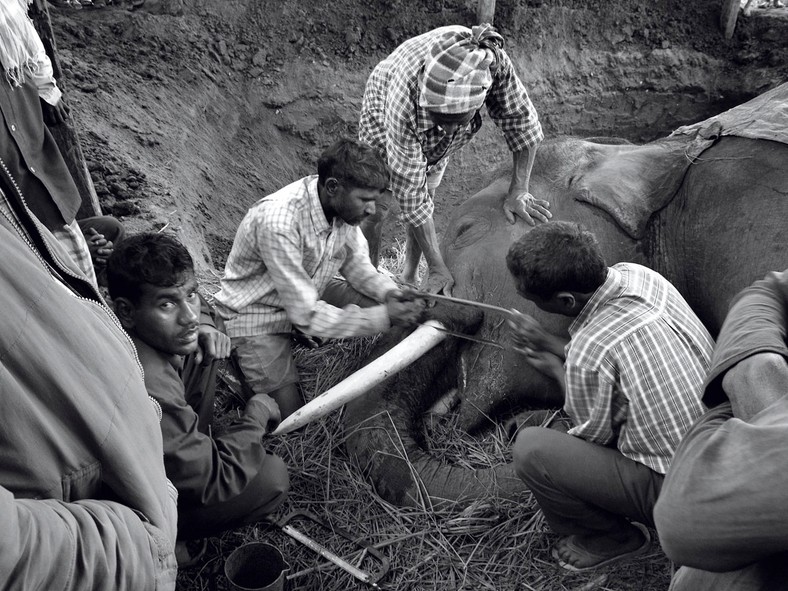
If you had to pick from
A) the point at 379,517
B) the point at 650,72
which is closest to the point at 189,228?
the point at 379,517

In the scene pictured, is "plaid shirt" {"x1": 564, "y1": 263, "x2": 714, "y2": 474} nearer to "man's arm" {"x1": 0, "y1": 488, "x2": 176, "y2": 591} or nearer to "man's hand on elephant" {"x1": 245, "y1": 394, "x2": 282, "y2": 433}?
"man's hand on elephant" {"x1": 245, "y1": 394, "x2": 282, "y2": 433}

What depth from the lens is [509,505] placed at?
3.09m

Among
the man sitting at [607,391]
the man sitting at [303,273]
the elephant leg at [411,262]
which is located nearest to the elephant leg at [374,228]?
the elephant leg at [411,262]

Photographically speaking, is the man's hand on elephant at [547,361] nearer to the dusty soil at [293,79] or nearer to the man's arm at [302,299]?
the man's arm at [302,299]

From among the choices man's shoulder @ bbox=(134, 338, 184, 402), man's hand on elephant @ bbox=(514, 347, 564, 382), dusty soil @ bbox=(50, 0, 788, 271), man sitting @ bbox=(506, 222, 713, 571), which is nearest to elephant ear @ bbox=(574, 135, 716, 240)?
man sitting @ bbox=(506, 222, 713, 571)

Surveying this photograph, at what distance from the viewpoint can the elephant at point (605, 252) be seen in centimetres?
331

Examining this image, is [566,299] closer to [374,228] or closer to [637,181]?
[637,181]

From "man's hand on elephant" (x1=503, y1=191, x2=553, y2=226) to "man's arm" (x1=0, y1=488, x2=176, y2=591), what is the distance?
2.81 metres

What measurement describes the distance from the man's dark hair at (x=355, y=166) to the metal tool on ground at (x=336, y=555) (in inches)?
57.7

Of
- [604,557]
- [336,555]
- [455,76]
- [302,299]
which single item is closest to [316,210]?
[302,299]

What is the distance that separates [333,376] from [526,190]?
1487 mm

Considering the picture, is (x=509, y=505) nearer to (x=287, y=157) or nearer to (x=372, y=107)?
(x=372, y=107)

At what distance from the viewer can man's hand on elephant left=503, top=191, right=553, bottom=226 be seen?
388cm

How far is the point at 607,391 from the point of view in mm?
2510
